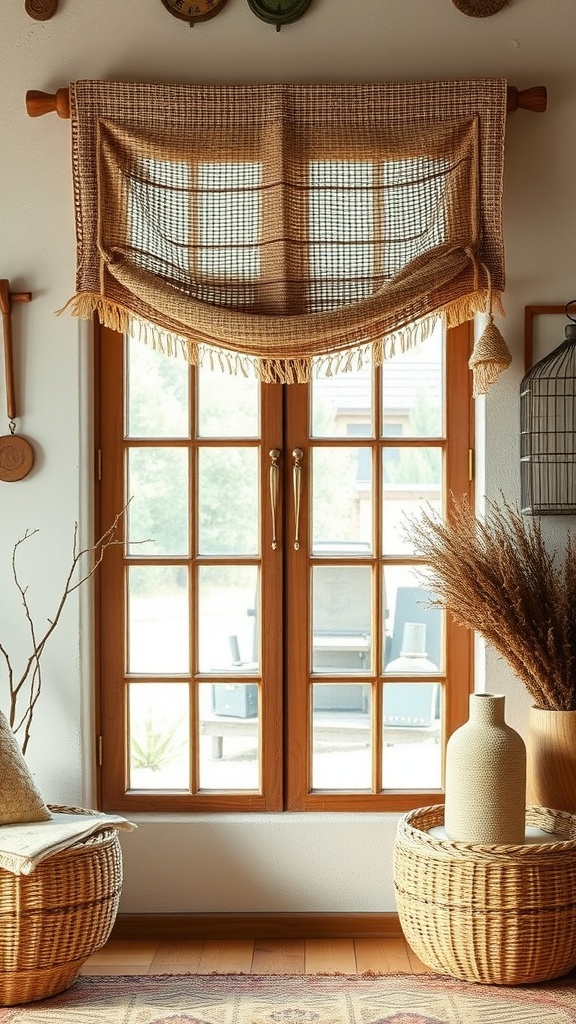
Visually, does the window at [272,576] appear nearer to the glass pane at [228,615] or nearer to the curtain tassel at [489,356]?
the glass pane at [228,615]

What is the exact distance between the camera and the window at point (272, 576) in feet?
10.6

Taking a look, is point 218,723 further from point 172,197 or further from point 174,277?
point 172,197

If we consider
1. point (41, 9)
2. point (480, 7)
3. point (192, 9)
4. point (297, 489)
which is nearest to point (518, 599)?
point (297, 489)

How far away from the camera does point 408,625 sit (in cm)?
326

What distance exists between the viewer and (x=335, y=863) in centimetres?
315

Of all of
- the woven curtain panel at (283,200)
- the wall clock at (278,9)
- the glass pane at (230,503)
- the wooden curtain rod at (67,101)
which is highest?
the wall clock at (278,9)

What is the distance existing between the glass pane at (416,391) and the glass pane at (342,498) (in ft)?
0.47

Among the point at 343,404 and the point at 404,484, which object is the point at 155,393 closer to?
the point at 343,404

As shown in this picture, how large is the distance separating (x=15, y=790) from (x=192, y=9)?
2.32 metres

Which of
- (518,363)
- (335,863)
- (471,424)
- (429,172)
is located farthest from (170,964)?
(429,172)

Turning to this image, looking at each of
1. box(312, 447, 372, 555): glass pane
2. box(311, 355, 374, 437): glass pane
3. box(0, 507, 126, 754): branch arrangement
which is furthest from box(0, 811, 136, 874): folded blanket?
box(311, 355, 374, 437): glass pane

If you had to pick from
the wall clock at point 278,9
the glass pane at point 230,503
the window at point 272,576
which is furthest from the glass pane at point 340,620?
the wall clock at point 278,9

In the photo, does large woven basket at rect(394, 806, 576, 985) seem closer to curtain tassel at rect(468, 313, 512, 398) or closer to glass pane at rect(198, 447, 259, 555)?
glass pane at rect(198, 447, 259, 555)

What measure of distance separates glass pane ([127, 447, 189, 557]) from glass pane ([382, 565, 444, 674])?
2.20ft
